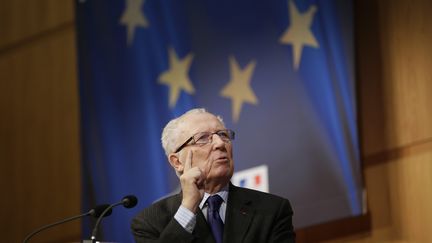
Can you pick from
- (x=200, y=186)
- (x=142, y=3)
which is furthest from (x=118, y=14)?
(x=200, y=186)

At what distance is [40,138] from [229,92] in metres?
1.96

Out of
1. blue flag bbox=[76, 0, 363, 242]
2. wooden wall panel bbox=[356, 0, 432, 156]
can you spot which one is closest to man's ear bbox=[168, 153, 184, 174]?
blue flag bbox=[76, 0, 363, 242]

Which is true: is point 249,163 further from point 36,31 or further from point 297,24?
point 36,31

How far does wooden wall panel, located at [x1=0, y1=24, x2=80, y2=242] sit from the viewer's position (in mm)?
6074

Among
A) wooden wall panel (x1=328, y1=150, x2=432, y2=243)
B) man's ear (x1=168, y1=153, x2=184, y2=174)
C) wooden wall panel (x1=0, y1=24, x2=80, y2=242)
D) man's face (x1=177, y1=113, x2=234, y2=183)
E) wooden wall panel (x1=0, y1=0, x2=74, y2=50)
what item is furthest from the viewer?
wooden wall panel (x1=0, y1=0, x2=74, y2=50)

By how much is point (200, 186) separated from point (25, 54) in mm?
3852

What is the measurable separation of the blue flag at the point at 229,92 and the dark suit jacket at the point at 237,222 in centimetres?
142

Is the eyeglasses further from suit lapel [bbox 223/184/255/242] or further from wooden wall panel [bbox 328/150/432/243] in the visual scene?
Answer: wooden wall panel [bbox 328/150/432/243]

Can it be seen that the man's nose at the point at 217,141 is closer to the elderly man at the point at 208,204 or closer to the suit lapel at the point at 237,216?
A: the elderly man at the point at 208,204

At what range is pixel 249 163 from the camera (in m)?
4.82

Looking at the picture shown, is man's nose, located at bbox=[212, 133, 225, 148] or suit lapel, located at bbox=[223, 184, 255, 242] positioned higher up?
man's nose, located at bbox=[212, 133, 225, 148]

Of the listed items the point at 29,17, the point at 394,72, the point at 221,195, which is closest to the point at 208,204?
the point at 221,195

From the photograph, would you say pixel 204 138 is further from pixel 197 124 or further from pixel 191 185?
pixel 191 185

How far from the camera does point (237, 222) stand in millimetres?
2988
